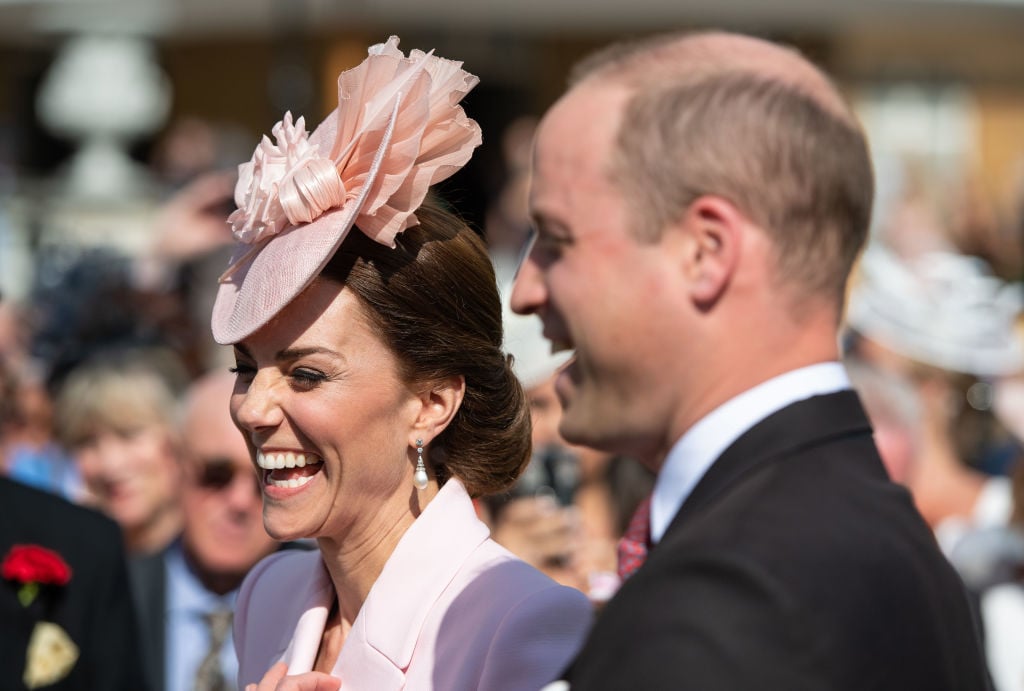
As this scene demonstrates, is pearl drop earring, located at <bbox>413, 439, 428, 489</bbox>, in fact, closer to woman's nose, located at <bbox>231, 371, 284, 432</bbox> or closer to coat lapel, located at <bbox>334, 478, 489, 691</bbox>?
coat lapel, located at <bbox>334, 478, 489, 691</bbox>

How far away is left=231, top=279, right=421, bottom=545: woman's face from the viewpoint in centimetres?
234

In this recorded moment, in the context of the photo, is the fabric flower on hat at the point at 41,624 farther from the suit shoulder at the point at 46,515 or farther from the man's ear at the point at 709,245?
the man's ear at the point at 709,245

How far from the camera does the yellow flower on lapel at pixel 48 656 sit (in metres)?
3.23

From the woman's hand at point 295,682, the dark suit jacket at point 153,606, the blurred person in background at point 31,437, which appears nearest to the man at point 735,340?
the woman's hand at point 295,682

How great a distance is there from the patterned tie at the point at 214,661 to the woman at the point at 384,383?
126 centimetres

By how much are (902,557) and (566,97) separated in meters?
0.68

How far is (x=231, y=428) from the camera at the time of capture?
167 inches

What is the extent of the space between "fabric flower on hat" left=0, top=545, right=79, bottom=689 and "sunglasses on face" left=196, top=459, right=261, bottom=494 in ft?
3.09

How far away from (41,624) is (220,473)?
40.0 inches

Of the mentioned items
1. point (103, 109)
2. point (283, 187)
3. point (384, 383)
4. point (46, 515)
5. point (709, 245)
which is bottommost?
point (103, 109)

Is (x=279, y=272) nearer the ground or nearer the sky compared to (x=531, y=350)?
nearer the sky

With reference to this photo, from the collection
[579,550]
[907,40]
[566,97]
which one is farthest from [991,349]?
[907,40]

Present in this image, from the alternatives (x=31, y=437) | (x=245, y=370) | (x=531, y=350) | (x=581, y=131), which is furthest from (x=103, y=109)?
(x=581, y=131)

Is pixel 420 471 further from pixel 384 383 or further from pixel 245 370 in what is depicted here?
pixel 245 370
